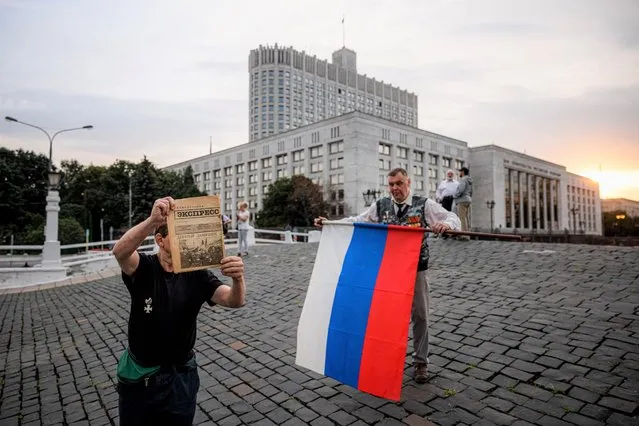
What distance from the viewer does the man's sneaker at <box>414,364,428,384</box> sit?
13.1ft

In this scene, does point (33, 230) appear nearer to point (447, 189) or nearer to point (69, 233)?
point (69, 233)

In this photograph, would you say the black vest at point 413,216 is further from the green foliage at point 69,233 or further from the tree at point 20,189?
the tree at point 20,189

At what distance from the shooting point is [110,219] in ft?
178

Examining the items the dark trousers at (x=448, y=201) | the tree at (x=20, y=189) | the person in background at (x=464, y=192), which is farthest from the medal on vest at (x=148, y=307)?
the tree at (x=20, y=189)

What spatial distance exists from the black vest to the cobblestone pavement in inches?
56.1

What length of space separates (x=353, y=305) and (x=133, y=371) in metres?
1.94

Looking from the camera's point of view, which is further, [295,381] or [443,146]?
[443,146]

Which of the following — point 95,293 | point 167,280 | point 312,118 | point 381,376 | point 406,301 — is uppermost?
point 312,118

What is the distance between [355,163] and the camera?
6731 cm

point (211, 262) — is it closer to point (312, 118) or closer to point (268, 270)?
point (268, 270)

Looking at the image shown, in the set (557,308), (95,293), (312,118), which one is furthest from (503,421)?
(312,118)

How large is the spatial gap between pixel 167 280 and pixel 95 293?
1018cm

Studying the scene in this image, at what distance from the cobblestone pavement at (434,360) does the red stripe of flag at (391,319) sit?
483 millimetres

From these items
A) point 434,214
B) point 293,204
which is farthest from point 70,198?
point 434,214
